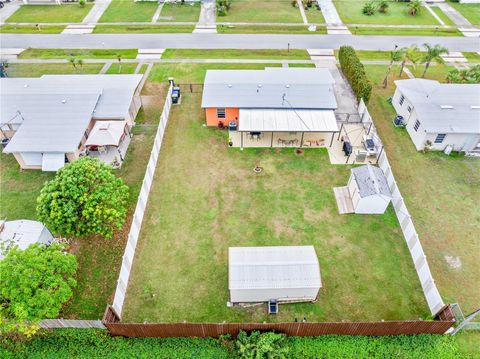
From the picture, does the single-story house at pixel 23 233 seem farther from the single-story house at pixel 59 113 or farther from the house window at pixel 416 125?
the house window at pixel 416 125

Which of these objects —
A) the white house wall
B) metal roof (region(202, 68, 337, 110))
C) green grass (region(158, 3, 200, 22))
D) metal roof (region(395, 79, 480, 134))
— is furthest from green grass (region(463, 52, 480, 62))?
the white house wall

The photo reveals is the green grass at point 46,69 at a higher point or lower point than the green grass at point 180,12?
lower

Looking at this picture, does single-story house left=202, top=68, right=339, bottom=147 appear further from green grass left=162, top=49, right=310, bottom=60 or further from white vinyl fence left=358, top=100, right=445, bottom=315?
green grass left=162, top=49, right=310, bottom=60

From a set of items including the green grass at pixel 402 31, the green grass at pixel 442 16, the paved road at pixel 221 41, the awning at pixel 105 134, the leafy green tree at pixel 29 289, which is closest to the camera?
the leafy green tree at pixel 29 289

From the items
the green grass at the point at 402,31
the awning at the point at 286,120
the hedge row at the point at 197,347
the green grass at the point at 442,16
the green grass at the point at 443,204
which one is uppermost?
the green grass at the point at 442,16

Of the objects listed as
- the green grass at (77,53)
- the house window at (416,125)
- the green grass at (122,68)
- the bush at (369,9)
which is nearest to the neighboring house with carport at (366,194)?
the house window at (416,125)

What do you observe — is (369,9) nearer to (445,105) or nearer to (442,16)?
(442,16)
